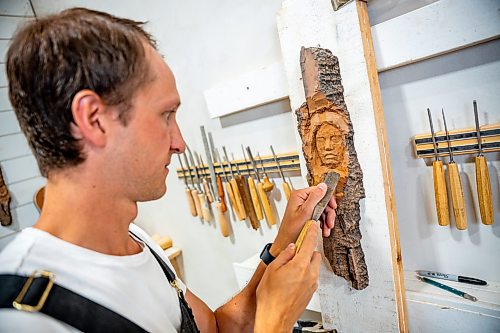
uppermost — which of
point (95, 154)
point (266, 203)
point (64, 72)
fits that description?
point (64, 72)

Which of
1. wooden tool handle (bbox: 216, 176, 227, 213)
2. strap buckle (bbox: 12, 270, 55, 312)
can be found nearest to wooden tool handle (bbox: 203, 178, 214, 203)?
wooden tool handle (bbox: 216, 176, 227, 213)

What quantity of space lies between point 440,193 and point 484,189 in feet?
0.42

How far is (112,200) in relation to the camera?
2.74ft

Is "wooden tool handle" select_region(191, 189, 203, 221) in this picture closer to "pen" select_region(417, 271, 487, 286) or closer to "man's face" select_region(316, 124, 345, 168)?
"man's face" select_region(316, 124, 345, 168)

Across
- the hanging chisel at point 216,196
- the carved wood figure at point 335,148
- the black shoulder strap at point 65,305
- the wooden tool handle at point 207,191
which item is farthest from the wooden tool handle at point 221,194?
the black shoulder strap at point 65,305

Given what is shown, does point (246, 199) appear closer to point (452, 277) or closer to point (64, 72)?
point (452, 277)

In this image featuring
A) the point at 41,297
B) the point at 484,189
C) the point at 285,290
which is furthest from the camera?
the point at 484,189

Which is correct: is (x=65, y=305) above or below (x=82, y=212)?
below

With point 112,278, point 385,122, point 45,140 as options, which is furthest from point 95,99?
point 385,122

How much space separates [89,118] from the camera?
29.3 inches

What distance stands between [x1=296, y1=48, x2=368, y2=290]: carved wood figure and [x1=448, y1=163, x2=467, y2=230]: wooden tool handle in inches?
11.6

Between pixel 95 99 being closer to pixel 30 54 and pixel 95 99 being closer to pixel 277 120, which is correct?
pixel 30 54

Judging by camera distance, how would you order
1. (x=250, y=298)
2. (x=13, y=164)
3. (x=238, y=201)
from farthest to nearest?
(x=13, y=164), (x=238, y=201), (x=250, y=298)

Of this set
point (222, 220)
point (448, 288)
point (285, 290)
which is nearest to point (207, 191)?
point (222, 220)
